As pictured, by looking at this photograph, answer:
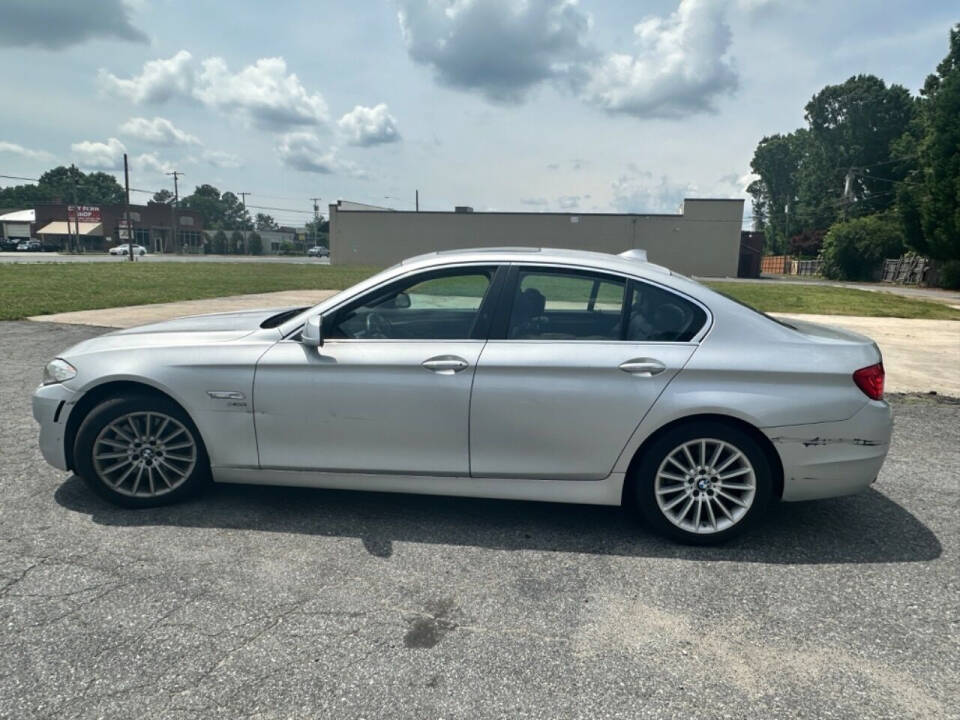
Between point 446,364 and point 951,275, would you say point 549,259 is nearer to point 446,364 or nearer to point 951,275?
point 446,364

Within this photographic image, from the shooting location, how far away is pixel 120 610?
9.23 ft

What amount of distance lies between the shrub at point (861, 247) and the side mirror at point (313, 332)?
5110 centimetres

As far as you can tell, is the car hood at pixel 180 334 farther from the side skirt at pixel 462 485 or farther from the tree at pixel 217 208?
the tree at pixel 217 208

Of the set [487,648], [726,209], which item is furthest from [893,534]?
[726,209]

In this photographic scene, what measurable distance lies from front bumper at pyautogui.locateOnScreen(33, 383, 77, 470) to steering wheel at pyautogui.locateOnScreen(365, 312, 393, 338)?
70.3 inches

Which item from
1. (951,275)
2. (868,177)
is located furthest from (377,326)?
(868,177)

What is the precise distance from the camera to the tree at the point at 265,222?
14775cm

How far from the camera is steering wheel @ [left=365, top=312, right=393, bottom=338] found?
3.75 metres

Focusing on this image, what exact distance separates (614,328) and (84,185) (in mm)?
143010

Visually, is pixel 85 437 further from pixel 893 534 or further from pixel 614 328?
pixel 893 534

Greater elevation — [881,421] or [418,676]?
[881,421]

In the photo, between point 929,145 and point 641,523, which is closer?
point 641,523

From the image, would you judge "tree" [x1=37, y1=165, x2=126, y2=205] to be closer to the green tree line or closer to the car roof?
the green tree line

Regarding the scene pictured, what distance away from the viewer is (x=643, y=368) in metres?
3.41
